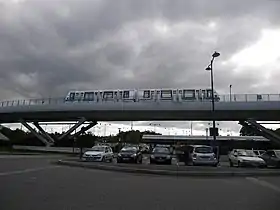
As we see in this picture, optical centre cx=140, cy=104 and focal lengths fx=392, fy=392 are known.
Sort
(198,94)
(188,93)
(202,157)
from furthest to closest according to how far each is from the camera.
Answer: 1. (188,93)
2. (198,94)
3. (202,157)

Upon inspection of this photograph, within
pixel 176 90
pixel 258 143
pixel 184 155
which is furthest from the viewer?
pixel 258 143

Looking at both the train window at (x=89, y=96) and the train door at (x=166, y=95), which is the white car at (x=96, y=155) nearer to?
the train door at (x=166, y=95)

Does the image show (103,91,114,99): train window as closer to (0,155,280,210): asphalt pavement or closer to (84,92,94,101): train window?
(84,92,94,101): train window

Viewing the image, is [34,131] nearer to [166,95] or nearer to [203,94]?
[166,95]

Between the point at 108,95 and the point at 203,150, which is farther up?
the point at 108,95

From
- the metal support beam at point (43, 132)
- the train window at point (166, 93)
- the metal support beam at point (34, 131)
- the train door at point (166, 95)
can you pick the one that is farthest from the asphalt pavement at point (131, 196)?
the metal support beam at point (43, 132)

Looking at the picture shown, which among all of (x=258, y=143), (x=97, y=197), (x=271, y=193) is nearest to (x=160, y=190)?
(x=97, y=197)

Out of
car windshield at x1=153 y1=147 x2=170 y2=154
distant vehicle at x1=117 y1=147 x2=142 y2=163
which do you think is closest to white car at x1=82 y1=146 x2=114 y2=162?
distant vehicle at x1=117 y1=147 x2=142 y2=163

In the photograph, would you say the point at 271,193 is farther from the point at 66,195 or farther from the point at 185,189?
the point at 66,195

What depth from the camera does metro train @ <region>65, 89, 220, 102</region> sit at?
65562 mm

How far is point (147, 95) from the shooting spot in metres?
68.0

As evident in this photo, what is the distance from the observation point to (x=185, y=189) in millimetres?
13938

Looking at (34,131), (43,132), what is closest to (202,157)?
(34,131)

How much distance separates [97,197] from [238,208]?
160 inches
